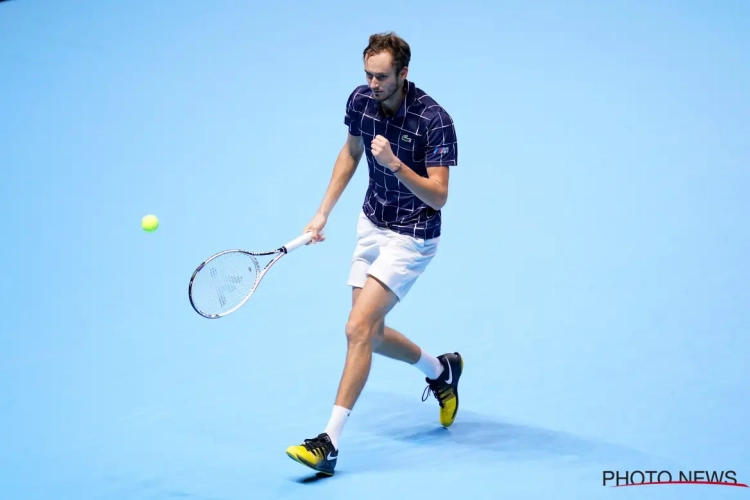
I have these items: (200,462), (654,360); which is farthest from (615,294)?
(200,462)

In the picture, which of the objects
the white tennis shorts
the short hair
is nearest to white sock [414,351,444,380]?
the white tennis shorts

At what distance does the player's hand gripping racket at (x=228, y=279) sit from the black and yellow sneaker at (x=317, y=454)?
74 cm

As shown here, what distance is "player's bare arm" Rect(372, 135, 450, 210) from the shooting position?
472 cm

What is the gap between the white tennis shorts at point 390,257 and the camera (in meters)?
5.16

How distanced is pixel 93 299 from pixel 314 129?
3819 mm

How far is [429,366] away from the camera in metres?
5.63

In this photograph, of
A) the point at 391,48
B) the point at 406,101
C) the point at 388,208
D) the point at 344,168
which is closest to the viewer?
the point at 391,48

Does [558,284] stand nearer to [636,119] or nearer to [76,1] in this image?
[636,119]

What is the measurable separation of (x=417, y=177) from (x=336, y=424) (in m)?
1.25

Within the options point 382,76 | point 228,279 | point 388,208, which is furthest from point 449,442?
point 382,76

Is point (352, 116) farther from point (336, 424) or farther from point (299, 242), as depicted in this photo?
point (336, 424)

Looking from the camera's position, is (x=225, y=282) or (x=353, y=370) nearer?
(x=353, y=370)

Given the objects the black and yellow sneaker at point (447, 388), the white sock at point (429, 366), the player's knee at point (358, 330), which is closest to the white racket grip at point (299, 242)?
the player's knee at point (358, 330)

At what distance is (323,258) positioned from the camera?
7992 mm
